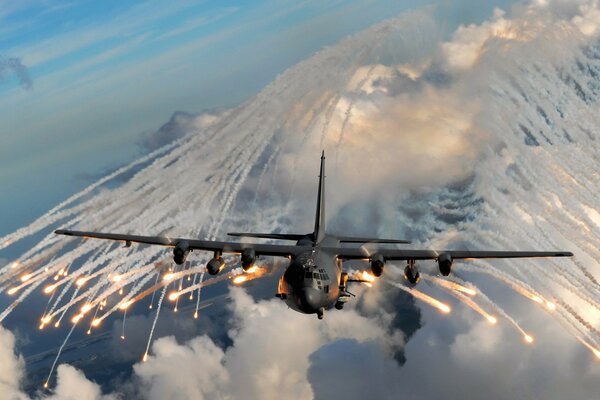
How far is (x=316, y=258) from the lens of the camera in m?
47.8

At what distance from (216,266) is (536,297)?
32.5 metres

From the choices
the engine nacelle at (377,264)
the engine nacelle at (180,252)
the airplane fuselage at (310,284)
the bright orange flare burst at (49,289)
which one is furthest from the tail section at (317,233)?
the bright orange flare burst at (49,289)

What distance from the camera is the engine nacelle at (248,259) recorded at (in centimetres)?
5169

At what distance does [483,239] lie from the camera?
104 metres

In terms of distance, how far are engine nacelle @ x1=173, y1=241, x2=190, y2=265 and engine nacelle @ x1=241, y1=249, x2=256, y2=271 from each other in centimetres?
554

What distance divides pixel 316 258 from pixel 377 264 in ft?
17.9

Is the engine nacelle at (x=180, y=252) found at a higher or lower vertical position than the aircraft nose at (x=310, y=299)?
higher

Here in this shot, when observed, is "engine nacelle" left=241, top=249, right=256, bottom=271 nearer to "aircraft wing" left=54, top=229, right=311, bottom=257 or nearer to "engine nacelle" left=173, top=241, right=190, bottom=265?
"aircraft wing" left=54, top=229, right=311, bottom=257

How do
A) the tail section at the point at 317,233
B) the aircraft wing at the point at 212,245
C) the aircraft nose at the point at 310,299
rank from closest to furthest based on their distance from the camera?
1. the aircraft nose at the point at 310,299
2. the aircraft wing at the point at 212,245
3. the tail section at the point at 317,233

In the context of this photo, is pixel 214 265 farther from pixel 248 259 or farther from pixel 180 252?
Result: pixel 180 252

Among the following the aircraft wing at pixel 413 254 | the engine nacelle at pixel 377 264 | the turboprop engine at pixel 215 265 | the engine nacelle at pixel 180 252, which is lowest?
the aircraft wing at pixel 413 254

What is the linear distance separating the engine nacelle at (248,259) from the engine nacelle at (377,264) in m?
10.6

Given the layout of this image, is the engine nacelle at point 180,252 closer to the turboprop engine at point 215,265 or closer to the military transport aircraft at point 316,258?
the military transport aircraft at point 316,258

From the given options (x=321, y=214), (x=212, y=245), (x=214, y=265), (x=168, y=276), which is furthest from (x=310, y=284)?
(x=168, y=276)
